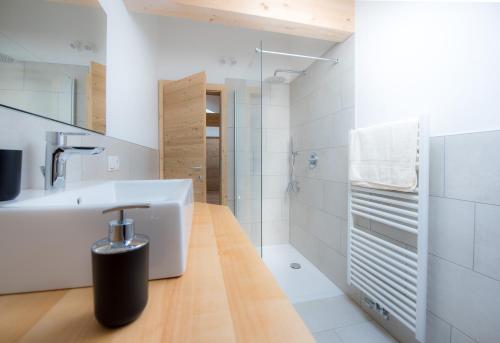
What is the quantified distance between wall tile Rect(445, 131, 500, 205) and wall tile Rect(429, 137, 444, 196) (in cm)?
2

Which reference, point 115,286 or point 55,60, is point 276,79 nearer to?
point 55,60

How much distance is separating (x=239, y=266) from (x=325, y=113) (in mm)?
1928

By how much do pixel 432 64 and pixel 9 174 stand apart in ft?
5.78

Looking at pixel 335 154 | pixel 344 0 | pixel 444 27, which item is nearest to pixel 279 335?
pixel 444 27

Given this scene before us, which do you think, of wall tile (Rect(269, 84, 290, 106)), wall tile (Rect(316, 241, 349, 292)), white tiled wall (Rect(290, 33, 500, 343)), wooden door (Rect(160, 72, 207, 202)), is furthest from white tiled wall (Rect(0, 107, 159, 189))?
wall tile (Rect(269, 84, 290, 106))

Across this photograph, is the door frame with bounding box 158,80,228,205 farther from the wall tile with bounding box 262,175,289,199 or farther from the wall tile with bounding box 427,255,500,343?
the wall tile with bounding box 427,255,500,343

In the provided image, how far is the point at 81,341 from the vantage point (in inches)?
12.1

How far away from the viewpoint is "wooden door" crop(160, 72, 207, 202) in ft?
7.53

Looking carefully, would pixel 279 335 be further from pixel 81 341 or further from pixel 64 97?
pixel 64 97

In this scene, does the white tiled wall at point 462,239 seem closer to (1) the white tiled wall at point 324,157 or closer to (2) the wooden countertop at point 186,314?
(1) the white tiled wall at point 324,157

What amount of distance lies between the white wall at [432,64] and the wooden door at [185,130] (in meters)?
1.48

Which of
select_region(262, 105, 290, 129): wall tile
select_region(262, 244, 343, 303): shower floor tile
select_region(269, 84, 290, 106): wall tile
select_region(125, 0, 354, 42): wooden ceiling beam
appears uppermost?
select_region(125, 0, 354, 42): wooden ceiling beam

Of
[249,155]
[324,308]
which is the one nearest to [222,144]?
[249,155]

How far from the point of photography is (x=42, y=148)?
649mm
